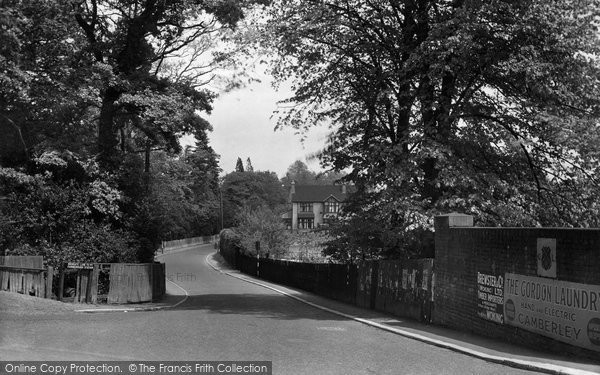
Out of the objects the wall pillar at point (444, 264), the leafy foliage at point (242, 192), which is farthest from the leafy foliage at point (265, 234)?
the leafy foliage at point (242, 192)

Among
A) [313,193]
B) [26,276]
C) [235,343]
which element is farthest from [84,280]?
[313,193]

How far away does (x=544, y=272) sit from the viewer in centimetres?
1031

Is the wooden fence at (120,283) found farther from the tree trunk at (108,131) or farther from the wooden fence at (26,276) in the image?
the tree trunk at (108,131)

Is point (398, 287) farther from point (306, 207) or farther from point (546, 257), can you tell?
point (306, 207)

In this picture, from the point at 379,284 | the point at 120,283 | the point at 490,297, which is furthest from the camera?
the point at 120,283

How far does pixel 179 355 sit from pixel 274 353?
1560 mm

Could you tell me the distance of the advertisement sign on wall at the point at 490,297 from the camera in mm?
11672

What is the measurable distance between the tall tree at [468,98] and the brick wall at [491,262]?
1.94m

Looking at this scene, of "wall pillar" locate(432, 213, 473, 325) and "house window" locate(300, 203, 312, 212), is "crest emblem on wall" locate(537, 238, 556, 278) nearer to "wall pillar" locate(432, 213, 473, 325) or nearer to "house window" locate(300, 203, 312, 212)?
"wall pillar" locate(432, 213, 473, 325)

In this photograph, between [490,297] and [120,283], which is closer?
[490,297]

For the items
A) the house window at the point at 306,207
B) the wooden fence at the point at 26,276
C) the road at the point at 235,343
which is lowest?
the road at the point at 235,343

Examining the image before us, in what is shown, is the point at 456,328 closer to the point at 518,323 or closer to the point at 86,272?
the point at 518,323

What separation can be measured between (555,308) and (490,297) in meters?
2.17

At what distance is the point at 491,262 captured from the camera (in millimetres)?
12125
